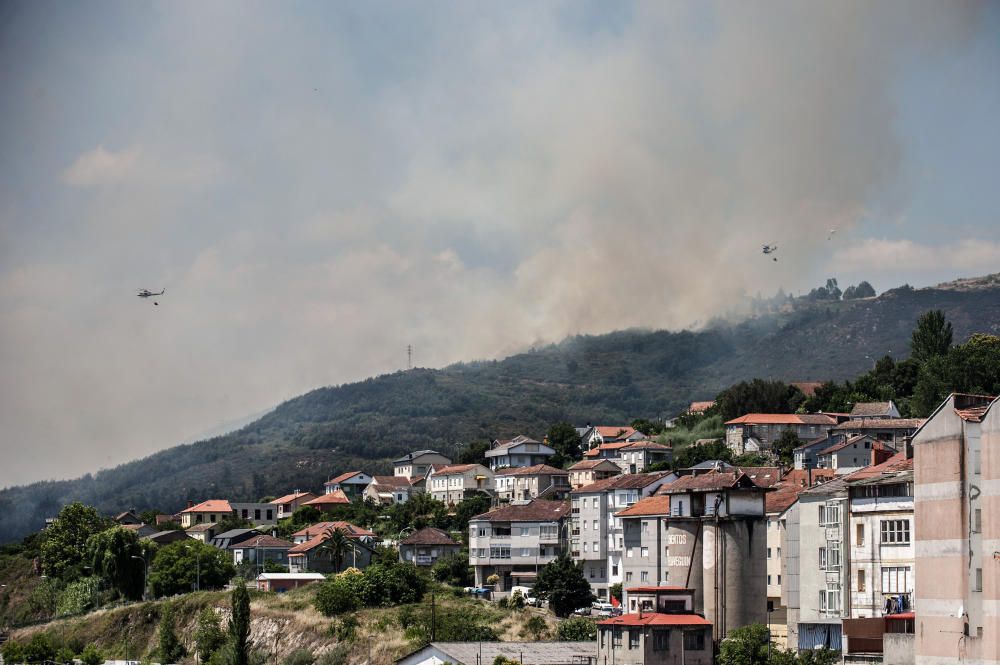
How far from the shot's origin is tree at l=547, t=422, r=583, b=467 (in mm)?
180250

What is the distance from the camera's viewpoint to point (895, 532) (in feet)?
237

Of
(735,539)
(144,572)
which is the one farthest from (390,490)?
(735,539)

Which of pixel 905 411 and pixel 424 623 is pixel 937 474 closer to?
pixel 424 623

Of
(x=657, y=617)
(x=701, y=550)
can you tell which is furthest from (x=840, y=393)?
(x=657, y=617)

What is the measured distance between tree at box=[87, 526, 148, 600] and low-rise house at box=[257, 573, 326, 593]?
1660 centimetres

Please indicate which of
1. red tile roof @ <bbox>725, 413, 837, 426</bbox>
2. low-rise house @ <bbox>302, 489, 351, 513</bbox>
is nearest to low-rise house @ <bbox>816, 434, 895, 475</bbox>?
red tile roof @ <bbox>725, 413, 837, 426</bbox>

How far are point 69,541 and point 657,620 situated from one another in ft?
282

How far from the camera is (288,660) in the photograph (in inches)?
3935

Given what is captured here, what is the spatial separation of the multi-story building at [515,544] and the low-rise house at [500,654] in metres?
34.6

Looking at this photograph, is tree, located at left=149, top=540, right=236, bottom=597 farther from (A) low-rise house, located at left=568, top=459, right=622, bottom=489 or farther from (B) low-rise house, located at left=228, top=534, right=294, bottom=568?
(A) low-rise house, located at left=568, top=459, right=622, bottom=489

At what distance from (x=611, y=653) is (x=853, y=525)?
50.8 ft

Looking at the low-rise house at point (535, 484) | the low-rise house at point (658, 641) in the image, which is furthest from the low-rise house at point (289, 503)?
the low-rise house at point (658, 641)

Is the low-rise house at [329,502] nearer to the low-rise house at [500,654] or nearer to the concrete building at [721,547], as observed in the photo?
the concrete building at [721,547]

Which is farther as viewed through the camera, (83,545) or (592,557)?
(83,545)
